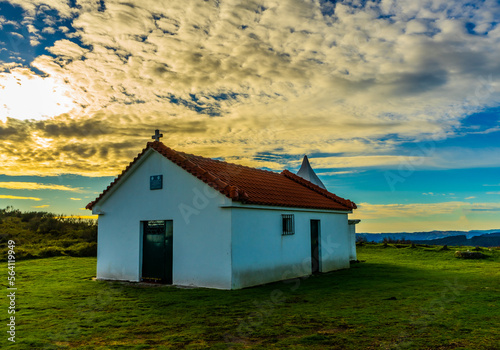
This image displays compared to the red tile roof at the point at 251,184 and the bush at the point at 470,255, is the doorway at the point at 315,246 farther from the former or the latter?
the bush at the point at 470,255

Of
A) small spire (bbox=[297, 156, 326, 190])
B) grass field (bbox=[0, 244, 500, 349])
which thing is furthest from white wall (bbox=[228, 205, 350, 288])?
small spire (bbox=[297, 156, 326, 190])

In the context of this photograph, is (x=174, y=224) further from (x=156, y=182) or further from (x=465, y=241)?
(x=465, y=241)

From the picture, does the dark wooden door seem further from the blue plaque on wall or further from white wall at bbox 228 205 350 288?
the blue plaque on wall

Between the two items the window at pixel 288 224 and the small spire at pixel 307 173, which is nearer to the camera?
the window at pixel 288 224

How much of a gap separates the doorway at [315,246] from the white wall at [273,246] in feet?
0.65

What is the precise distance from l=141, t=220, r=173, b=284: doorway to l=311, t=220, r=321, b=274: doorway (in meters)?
6.69

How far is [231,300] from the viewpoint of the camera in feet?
35.6

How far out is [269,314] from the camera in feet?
30.0

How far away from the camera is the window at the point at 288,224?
50.7 ft

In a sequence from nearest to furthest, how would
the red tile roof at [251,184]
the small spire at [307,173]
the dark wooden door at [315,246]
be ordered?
the red tile roof at [251,184] → the dark wooden door at [315,246] → the small spire at [307,173]

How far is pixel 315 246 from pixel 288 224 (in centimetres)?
290

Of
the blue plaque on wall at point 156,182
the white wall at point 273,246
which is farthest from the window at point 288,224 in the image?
the blue plaque on wall at point 156,182

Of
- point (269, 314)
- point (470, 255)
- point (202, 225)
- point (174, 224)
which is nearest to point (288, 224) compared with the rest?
point (202, 225)

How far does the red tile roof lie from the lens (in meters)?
13.1
